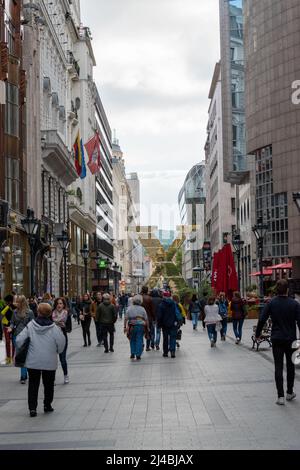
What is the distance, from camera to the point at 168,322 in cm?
2239

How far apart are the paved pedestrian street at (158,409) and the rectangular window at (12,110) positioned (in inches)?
924

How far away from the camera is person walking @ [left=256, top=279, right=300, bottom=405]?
1241cm

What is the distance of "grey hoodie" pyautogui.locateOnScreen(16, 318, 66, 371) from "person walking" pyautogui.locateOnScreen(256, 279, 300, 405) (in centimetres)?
320

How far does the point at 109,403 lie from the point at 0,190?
27488mm

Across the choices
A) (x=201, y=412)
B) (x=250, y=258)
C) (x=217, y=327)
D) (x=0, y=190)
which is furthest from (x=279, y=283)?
(x=250, y=258)

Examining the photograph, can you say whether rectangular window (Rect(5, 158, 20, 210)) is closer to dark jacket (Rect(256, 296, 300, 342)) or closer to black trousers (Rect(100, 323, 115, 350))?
black trousers (Rect(100, 323, 115, 350))

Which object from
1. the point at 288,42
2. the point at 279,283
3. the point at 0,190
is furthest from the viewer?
the point at 288,42

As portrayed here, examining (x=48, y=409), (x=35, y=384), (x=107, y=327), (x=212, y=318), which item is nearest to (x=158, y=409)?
(x=48, y=409)

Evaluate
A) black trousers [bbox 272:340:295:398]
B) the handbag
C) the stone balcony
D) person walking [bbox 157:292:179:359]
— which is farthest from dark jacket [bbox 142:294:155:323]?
the stone balcony

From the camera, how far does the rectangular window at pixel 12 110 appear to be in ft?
137

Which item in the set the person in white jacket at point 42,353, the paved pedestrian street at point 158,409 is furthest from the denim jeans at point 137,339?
the person in white jacket at point 42,353

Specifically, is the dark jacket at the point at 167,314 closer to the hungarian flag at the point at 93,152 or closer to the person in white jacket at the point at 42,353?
the person in white jacket at the point at 42,353
